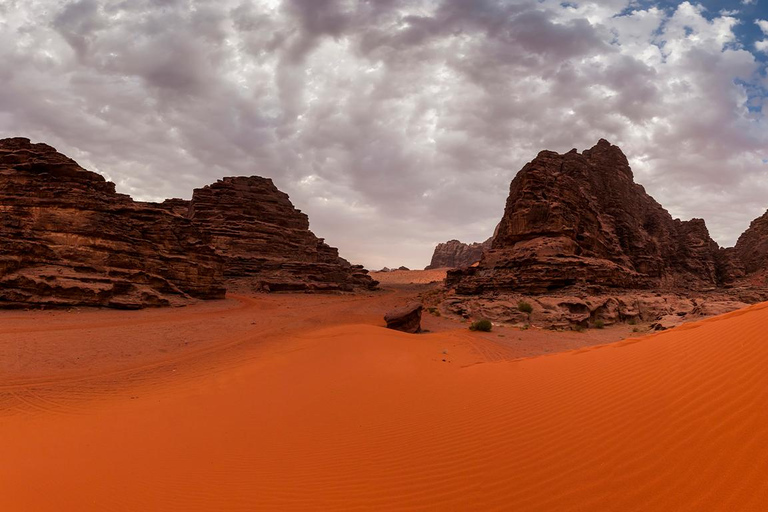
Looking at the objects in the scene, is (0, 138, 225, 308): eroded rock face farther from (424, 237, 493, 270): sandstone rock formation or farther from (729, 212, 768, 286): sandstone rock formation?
(424, 237, 493, 270): sandstone rock formation

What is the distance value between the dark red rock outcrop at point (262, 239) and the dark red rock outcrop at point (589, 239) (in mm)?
16273

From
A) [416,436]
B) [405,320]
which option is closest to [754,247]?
[405,320]

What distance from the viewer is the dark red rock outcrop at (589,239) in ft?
77.9

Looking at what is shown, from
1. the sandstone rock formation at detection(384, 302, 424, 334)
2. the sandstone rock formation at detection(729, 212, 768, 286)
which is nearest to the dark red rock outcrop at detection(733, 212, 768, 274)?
the sandstone rock formation at detection(729, 212, 768, 286)

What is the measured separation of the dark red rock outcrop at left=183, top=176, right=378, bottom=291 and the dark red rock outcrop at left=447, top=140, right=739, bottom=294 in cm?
1627

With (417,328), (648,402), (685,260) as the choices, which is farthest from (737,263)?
(648,402)

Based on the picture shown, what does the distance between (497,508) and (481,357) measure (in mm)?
7745

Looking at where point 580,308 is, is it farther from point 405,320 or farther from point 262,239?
point 262,239

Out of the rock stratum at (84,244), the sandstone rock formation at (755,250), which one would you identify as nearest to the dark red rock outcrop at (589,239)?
the sandstone rock formation at (755,250)

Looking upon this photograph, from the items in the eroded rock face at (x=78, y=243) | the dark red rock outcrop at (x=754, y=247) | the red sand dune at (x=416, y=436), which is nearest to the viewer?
the red sand dune at (x=416, y=436)

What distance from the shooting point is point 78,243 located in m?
18.1

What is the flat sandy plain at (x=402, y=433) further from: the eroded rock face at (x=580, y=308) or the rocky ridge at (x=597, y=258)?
the rocky ridge at (x=597, y=258)

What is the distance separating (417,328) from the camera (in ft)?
49.8

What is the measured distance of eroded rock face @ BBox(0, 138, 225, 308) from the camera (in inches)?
625
